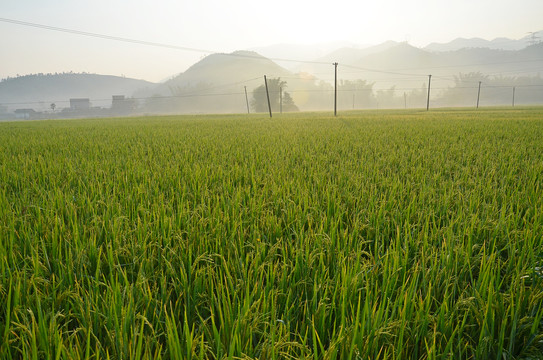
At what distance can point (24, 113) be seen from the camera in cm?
11956

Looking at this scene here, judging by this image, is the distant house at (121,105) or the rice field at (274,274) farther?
the distant house at (121,105)

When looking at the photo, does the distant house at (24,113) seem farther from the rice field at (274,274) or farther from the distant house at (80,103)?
the rice field at (274,274)

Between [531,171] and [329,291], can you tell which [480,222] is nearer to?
[329,291]

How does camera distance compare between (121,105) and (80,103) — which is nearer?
(121,105)

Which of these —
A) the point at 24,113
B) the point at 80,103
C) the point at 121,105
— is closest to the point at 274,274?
the point at 121,105

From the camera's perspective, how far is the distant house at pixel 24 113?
11662cm

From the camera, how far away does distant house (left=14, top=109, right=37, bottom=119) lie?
383ft

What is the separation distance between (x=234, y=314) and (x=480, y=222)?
5.32ft

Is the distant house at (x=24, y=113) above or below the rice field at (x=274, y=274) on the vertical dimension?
above

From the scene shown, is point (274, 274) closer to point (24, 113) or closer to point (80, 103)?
point (24, 113)

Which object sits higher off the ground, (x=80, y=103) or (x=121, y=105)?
(x=80, y=103)

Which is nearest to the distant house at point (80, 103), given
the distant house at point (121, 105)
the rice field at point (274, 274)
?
the distant house at point (121, 105)

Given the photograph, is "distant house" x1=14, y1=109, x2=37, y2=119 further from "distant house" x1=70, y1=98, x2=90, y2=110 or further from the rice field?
the rice field

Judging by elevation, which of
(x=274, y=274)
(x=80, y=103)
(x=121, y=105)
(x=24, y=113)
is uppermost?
(x=80, y=103)
